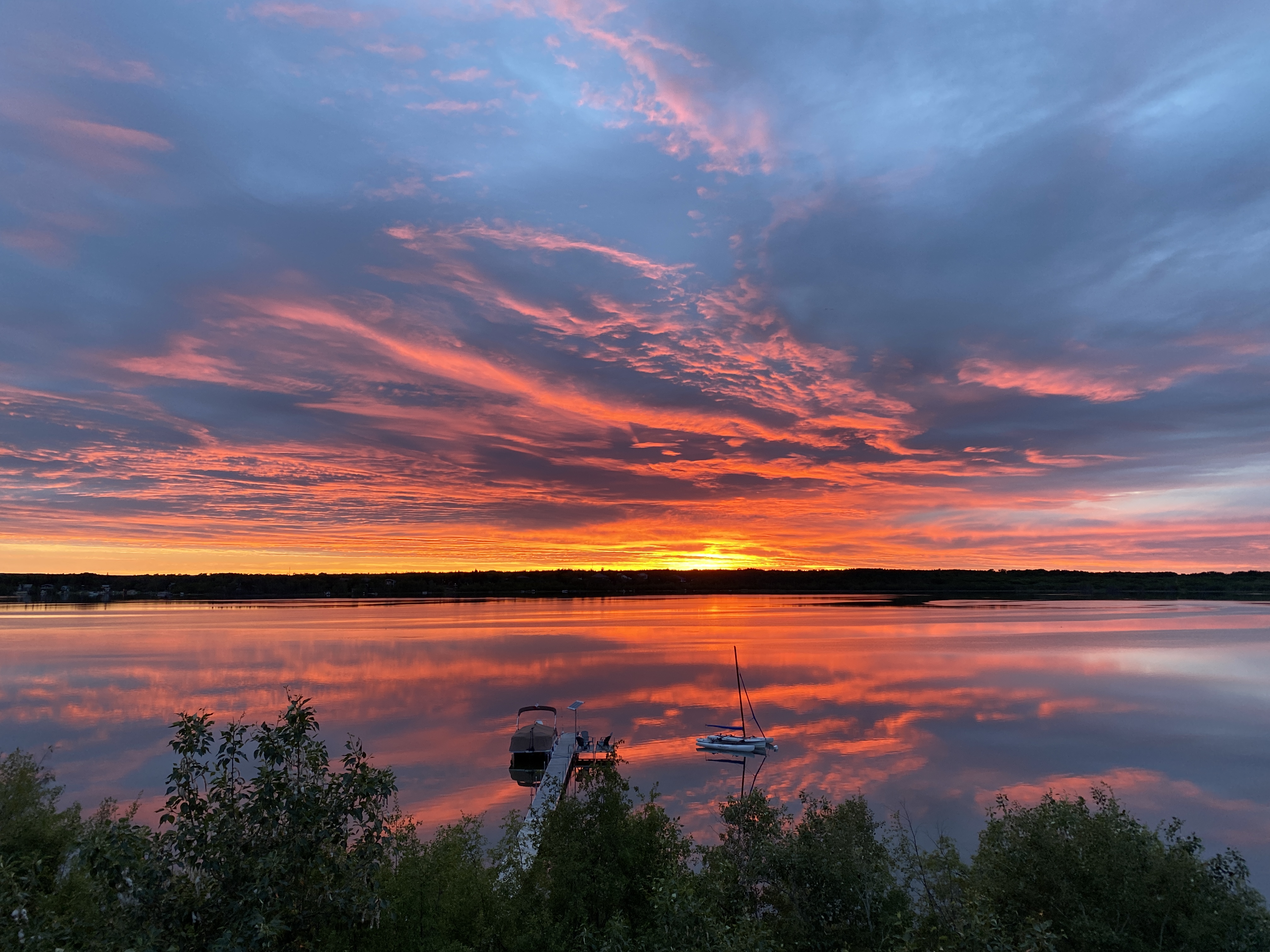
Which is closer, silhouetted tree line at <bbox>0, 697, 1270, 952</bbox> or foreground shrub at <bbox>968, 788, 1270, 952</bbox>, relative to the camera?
silhouetted tree line at <bbox>0, 697, 1270, 952</bbox>

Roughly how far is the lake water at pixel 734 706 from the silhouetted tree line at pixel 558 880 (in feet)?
53.6

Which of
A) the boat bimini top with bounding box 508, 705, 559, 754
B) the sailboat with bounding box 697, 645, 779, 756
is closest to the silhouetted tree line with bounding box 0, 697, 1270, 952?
the boat bimini top with bounding box 508, 705, 559, 754

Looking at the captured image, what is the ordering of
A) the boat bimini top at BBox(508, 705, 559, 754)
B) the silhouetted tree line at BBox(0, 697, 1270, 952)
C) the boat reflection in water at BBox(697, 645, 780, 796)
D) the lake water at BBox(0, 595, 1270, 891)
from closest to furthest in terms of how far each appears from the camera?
the silhouetted tree line at BBox(0, 697, 1270, 952) → the lake water at BBox(0, 595, 1270, 891) → the boat bimini top at BBox(508, 705, 559, 754) → the boat reflection in water at BBox(697, 645, 780, 796)

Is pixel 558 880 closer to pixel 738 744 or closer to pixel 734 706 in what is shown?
pixel 738 744

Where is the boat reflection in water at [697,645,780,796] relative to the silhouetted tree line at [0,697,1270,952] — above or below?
below

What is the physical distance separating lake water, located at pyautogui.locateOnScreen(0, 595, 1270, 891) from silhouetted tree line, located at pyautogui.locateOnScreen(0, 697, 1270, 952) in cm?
1632

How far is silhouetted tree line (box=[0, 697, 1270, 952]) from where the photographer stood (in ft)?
35.4

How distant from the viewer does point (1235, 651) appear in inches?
4065

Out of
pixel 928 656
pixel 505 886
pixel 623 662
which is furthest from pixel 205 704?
pixel 928 656

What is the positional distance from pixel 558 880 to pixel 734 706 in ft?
183

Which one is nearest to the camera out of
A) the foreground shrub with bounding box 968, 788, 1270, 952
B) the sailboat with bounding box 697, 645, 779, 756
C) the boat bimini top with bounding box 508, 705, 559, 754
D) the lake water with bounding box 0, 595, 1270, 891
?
the foreground shrub with bounding box 968, 788, 1270, 952

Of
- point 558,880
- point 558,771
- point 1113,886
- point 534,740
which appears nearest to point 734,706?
point 534,740

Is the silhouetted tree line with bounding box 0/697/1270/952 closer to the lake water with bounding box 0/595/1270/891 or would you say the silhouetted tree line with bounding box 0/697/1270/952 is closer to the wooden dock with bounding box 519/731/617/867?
the wooden dock with bounding box 519/731/617/867

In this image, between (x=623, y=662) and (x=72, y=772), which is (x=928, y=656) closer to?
(x=623, y=662)
